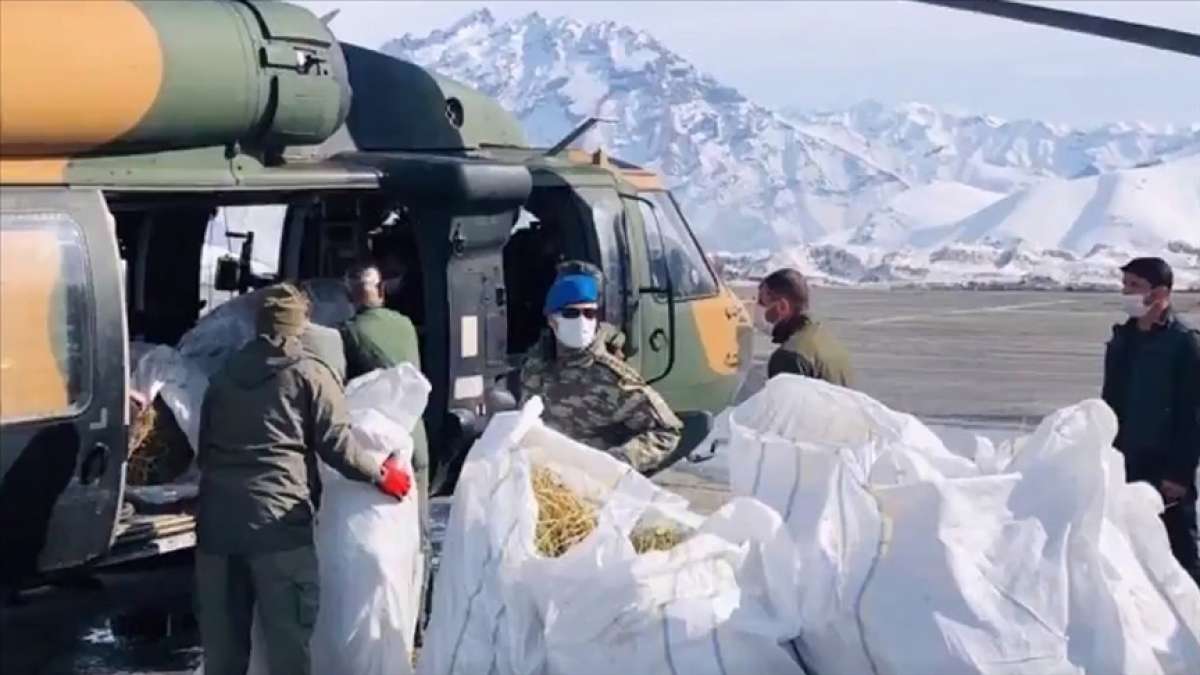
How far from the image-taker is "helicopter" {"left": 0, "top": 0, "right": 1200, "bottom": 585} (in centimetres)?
571

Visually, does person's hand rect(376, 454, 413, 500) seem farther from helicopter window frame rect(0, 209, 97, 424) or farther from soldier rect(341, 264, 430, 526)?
helicopter window frame rect(0, 209, 97, 424)

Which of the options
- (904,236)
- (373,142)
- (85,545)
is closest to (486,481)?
(85,545)

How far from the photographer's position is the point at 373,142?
346 inches

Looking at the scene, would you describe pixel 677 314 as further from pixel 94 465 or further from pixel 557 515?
pixel 94 465

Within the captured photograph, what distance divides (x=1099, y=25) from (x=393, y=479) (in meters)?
4.18

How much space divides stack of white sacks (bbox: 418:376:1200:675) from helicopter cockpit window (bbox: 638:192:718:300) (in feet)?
11.4

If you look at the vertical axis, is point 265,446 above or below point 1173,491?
above

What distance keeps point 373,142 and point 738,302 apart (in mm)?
2411

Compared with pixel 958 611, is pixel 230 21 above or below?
above

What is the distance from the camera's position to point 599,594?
5.47 metres

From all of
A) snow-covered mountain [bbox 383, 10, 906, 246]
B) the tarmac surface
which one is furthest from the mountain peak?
the tarmac surface

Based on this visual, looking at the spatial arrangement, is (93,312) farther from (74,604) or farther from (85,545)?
(74,604)

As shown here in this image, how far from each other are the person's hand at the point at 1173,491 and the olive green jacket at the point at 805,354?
139cm

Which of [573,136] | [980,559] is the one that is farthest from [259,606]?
[573,136]
